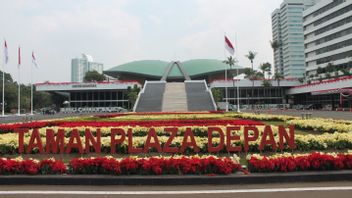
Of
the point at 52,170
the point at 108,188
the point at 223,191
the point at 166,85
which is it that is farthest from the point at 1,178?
the point at 166,85

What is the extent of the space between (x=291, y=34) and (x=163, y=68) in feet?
202

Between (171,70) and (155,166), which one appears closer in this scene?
(155,166)

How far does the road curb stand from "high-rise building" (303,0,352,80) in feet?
226

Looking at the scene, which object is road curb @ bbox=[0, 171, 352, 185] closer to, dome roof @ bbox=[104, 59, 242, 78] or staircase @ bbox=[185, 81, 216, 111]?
staircase @ bbox=[185, 81, 216, 111]

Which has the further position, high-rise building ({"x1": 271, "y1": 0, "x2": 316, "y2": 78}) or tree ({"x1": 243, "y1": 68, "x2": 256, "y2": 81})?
high-rise building ({"x1": 271, "y1": 0, "x2": 316, "y2": 78})

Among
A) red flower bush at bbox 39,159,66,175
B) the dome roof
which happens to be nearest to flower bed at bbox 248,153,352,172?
red flower bush at bbox 39,159,66,175

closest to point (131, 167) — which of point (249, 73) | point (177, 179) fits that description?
point (177, 179)

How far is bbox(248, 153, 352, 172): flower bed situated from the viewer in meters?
7.75

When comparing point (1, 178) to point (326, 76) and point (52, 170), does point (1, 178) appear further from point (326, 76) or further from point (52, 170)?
point (326, 76)

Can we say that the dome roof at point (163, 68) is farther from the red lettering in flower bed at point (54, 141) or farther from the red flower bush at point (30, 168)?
the red flower bush at point (30, 168)

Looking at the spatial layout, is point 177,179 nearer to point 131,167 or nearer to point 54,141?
point 131,167

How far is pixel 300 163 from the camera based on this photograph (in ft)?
25.6

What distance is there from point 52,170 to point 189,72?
9397cm

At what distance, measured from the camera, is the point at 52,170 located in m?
7.78
